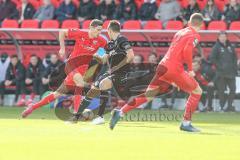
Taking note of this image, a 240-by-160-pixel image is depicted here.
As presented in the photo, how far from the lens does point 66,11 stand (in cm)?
2281

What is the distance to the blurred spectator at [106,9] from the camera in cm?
2223

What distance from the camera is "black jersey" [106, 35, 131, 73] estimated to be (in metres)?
14.5

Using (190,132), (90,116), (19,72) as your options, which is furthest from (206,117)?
(19,72)

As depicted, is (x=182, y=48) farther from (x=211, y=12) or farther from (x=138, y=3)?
(x=138, y=3)

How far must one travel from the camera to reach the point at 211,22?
20.7 meters

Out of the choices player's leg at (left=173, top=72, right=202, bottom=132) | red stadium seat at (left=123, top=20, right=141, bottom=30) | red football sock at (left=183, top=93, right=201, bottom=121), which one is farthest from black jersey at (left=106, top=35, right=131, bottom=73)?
red stadium seat at (left=123, top=20, right=141, bottom=30)

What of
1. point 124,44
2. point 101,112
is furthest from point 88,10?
point 124,44

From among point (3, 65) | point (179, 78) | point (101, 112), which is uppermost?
point (179, 78)

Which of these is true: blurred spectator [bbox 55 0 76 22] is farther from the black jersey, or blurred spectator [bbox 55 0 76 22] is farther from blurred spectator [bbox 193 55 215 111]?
the black jersey

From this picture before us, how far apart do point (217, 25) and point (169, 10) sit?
1633 millimetres

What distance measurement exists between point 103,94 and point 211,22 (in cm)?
624

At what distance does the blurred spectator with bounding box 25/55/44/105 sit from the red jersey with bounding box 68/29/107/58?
6.02m

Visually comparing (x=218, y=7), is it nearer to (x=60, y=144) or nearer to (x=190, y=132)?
(x=190, y=132)

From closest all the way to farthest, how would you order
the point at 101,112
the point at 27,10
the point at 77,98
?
1. the point at 101,112
2. the point at 77,98
3. the point at 27,10
